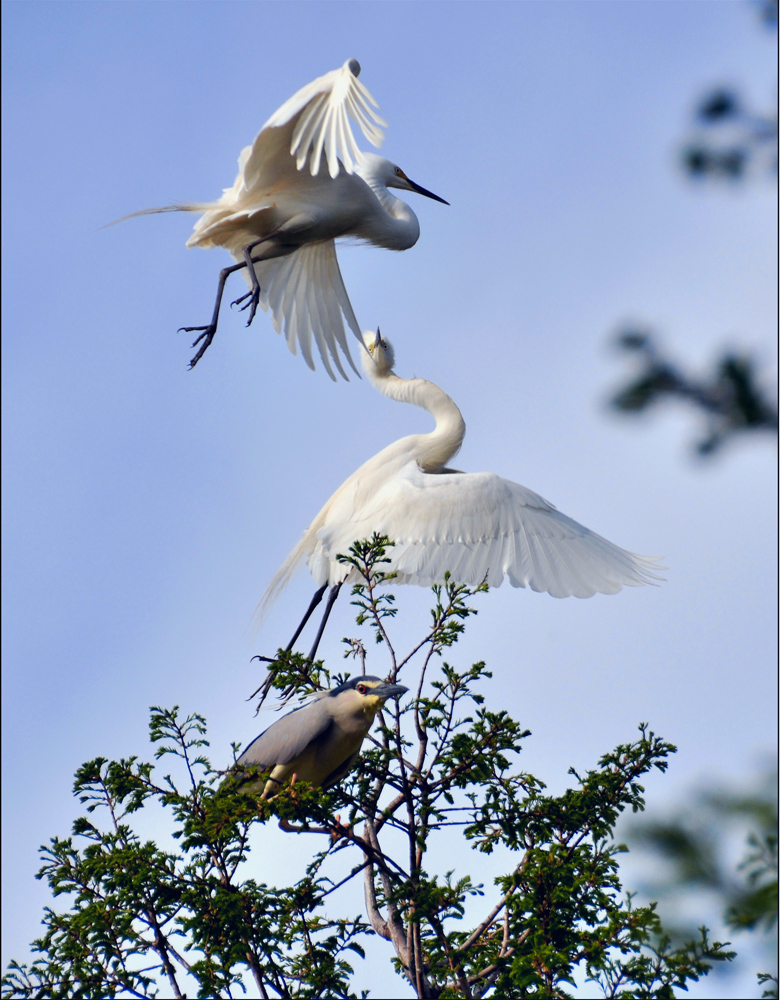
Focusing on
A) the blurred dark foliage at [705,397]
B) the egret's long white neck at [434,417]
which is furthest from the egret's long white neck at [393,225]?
the blurred dark foliage at [705,397]

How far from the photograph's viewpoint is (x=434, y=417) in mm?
6633

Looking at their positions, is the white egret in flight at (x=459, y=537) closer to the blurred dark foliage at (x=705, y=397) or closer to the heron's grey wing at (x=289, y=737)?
the heron's grey wing at (x=289, y=737)

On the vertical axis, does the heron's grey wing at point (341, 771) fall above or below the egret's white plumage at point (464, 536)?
below

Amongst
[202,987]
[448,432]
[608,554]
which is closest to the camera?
[202,987]

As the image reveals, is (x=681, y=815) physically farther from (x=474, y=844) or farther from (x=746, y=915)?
(x=474, y=844)

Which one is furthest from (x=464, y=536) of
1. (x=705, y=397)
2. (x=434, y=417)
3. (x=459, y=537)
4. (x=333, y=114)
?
(x=705, y=397)

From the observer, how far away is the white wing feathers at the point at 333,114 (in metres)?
5.11

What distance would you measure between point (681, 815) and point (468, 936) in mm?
3303

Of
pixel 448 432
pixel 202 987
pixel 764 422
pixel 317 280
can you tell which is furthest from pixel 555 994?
pixel 317 280

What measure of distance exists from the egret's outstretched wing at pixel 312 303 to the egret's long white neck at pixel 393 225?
0.38 m

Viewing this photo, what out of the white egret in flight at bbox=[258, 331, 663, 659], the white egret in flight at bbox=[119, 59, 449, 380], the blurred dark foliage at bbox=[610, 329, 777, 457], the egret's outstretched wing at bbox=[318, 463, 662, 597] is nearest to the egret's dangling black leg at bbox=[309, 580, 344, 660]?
the white egret in flight at bbox=[258, 331, 663, 659]

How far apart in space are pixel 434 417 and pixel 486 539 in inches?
55.1

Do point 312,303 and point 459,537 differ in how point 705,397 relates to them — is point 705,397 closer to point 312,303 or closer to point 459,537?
point 459,537

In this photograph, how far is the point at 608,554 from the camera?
5.65 meters
